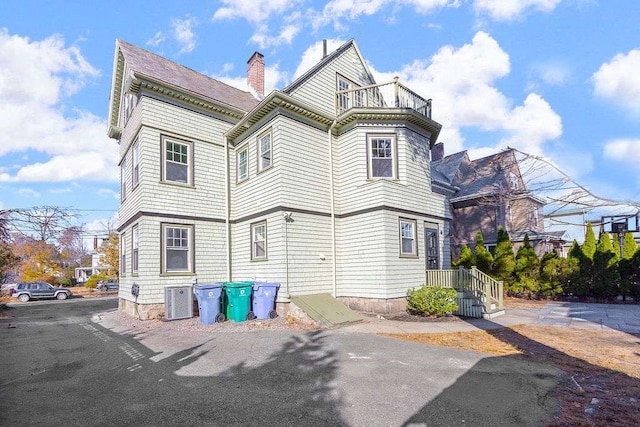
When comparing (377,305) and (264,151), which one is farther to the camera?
(264,151)

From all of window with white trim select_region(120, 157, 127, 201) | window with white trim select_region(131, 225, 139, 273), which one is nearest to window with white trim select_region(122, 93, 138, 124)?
window with white trim select_region(120, 157, 127, 201)

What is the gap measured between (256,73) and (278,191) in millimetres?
8656

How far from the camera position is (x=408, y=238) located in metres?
12.8

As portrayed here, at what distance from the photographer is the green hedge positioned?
36.2 ft

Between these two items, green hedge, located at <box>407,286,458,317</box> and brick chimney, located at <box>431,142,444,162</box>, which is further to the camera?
brick chimney, located at <box>431,142,444,162</box>

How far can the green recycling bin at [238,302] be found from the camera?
10906 mm

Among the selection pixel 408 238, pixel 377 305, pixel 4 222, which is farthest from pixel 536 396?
pixel 4 222

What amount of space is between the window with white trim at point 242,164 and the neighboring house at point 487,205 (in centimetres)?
1238

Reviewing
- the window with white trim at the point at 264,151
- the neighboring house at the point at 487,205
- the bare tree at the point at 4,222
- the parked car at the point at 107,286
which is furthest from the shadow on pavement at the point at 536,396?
the parked car at the point at 107,286

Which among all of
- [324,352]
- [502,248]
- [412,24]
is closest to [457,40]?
[412,24]

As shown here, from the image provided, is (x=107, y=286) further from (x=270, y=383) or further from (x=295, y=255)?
(x=270, y=383)

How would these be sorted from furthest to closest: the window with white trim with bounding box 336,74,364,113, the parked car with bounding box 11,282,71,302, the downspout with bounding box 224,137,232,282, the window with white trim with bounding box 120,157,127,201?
the parked car with bounding box 11,282,71,302 → the window with white trim with bounding box 336,74,364,113 → the window with white trim with bounding box 120,157,127,201 → the downspout with bounding box 224,137,232,282

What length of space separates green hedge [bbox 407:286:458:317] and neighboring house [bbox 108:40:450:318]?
71 centimetres

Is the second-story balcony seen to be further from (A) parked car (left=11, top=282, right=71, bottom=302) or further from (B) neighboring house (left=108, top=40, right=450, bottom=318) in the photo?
(A) parked car (left=11, top=282, right=71, bottom=302)
